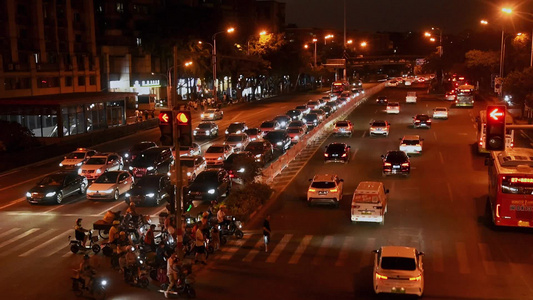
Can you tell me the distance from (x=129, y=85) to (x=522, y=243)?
233 feet

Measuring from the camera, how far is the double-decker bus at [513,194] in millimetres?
24859

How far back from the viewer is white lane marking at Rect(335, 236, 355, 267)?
22.2 meters

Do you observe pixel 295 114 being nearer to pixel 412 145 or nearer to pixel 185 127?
pixel 412 145

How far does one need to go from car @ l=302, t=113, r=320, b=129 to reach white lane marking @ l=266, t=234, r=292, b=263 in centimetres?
3615

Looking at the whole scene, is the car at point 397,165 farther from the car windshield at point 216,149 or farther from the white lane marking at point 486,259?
the white lane marking at point 486,259

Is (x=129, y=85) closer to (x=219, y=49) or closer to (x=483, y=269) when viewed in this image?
(x=219, y=49)

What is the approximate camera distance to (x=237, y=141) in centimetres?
4694

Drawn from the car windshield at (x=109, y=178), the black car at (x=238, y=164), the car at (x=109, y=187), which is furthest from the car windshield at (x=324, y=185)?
the car windshield at (x=109, y=178)

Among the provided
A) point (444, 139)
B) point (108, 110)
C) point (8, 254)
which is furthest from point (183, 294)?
point (108, 110)

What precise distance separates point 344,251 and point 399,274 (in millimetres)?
5563

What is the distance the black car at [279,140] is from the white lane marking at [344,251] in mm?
22090

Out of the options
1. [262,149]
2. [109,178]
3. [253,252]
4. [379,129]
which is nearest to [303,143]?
[262,149]

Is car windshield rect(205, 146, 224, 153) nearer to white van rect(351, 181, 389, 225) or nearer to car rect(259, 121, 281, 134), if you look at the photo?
car rect(259, 121, 281, 134)

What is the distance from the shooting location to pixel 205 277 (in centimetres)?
2056
